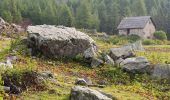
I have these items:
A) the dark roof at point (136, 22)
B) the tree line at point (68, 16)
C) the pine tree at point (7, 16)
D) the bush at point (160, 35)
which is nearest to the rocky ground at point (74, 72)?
the bush at point (160, 35)

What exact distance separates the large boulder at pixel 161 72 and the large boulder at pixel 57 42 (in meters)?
5.56

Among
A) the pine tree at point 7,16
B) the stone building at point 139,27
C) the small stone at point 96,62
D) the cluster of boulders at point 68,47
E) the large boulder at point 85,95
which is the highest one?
the pine tree at point 7,16

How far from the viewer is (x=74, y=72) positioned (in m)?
24.6

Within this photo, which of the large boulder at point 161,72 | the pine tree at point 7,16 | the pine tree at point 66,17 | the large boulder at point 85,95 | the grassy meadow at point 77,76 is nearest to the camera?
the large boulder at point 85,95

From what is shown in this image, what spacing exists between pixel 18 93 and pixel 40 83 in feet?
5.02

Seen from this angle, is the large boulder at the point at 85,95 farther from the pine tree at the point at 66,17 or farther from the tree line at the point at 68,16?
the pine tree at the point at 66,17

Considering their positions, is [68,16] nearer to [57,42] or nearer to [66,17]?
[66,17]

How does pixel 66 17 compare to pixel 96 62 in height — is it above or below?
above

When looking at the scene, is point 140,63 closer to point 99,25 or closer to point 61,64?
point 61,64

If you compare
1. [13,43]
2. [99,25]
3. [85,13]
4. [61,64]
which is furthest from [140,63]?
[99,25]

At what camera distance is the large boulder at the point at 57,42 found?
90.0 ft

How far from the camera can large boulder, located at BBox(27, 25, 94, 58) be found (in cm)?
2744

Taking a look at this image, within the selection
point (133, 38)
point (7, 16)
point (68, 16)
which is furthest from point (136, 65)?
point (68, 16)

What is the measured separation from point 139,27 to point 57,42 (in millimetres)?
48534
